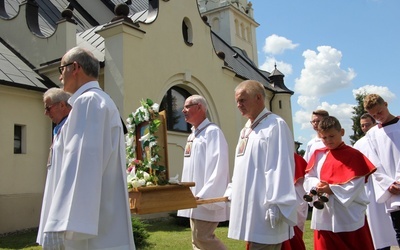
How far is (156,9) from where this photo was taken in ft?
50.0

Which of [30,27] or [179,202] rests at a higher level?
[30,27]

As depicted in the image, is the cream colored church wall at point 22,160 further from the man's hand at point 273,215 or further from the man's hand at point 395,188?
the man's hand at point 395,188

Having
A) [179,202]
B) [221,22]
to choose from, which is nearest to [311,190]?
[179,202]

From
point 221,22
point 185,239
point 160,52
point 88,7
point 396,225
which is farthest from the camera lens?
point 221,22

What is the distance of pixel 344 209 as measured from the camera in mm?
4660

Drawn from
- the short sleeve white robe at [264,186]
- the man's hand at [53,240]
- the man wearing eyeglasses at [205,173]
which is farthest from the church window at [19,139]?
the man's hand at [53,240]

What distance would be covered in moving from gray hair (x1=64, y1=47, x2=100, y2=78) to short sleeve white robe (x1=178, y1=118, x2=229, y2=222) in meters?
2.33

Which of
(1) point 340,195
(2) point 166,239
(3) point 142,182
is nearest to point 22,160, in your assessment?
Answer: (2) point 166,239

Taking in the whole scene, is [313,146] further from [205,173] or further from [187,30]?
[187,30]

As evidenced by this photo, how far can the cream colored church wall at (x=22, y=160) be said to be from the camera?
1199cm

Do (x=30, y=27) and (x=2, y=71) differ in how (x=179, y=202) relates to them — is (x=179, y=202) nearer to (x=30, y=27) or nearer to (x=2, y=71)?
(x=2, y=71)

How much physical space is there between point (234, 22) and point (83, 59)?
36217 millimetres

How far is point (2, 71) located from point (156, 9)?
556 centimetres

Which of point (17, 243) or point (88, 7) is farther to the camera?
point (88, 7)
